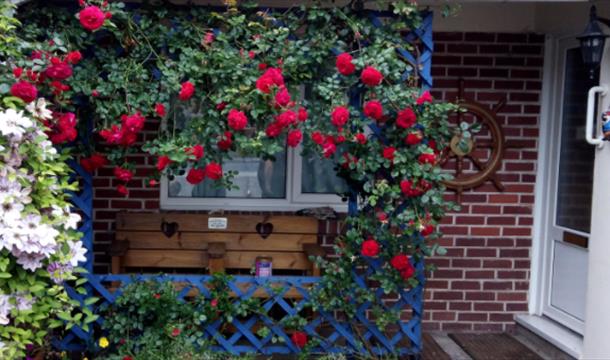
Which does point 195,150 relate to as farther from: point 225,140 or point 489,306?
point 489,306

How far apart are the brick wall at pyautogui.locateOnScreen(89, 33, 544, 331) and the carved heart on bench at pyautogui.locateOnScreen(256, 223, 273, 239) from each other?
492 mm

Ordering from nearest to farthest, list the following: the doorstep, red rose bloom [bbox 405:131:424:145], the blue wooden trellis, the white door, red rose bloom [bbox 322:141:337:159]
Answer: red rose bloom [bbox 322:141:337:159] < red rose bloom [bbox 405:131:424:145] < the blue wooden trellis < the doorstep < the white door

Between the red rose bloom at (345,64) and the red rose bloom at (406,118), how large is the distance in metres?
0.39

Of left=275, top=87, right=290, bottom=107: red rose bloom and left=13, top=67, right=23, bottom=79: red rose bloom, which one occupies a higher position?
left=13, top=67, right=23, bottom=79: red rose bloom

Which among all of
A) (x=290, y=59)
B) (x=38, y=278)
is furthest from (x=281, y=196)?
(x=38, y=278)

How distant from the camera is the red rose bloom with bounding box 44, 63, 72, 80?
3.45m

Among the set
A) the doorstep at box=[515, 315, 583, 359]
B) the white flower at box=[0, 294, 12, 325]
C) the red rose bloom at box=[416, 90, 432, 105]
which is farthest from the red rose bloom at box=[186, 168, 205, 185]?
the doorstep at box=[515, 315, 583, 359]

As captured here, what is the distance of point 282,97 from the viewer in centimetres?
356

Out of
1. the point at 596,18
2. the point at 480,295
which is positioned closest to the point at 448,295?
the point at 480,295

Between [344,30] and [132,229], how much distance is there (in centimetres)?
207

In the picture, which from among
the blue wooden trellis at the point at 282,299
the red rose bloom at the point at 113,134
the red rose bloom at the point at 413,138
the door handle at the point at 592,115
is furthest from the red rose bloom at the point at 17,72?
the door handle at the point at 592,115

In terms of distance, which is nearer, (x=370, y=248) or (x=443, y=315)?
(x=370, y=248)

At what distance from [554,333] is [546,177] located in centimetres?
119

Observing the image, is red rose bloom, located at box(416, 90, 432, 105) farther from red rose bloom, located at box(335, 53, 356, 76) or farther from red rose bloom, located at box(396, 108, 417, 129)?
red rose bloom, located at box(335, 53, 356, 76)
